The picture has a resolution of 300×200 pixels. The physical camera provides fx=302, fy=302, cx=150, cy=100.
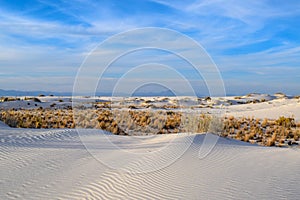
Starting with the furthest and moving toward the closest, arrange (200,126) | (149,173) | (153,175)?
1. (200,126)
2. (149,173)
3. (153,175)

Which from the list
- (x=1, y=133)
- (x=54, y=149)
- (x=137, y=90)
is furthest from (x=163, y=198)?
(x=137, y=90)

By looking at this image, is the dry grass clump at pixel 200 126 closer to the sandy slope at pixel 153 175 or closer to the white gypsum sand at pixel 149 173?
the white gypsum sand at pixel 149 173

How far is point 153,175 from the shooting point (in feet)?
23.8

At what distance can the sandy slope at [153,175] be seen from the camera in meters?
5.95

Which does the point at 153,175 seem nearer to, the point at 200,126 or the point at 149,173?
the point at 149,173

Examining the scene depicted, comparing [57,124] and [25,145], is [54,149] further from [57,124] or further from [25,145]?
[57,124]

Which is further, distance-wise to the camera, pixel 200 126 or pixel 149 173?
pixel 200 126

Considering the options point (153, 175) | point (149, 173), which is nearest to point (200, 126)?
point (149, 173)

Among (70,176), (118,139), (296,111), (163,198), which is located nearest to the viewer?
(163,198)

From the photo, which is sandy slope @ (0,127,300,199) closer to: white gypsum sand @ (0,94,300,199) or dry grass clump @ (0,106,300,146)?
white gypsum sand @ (0,94,300,199)

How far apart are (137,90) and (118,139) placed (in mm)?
4300

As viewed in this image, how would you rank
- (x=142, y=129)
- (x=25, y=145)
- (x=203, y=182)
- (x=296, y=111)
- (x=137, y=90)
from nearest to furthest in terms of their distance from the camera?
(x=203, y=182) < (x=25, y=145) < (x=137, y=90) < (x=142, y=129) < (x=296, y=111)

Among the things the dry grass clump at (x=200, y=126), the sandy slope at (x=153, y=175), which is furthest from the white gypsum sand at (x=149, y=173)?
the dry grass clump at (x=200, y=126)

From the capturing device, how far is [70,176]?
7250 millimetres
